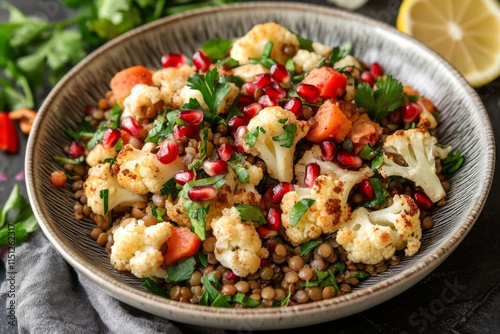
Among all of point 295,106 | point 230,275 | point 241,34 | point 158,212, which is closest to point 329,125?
point 295,106

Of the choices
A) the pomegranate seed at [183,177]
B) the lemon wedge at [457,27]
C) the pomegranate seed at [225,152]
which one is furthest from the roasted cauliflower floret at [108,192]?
the lemon wedge at [457,27]

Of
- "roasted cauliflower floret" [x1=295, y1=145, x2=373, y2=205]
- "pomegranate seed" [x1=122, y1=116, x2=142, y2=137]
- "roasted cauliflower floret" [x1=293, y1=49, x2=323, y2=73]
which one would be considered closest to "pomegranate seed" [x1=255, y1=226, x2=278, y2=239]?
"roasted cauliflower floret" [x1=295, y1=145, x2=373, y2=205]

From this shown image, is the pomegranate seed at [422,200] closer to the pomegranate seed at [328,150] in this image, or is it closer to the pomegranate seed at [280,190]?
the pomegranate seed at [328,150]

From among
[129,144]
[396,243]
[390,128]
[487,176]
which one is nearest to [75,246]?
[129,144]

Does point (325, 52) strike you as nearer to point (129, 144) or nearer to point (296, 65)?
point (296, 65)

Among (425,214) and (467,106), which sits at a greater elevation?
(467,106)
